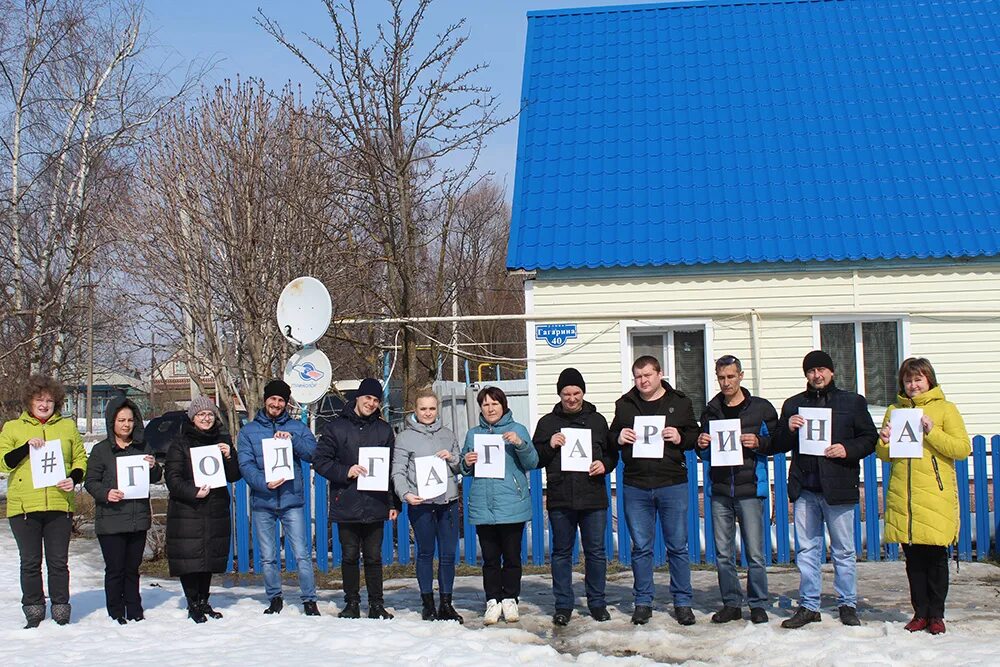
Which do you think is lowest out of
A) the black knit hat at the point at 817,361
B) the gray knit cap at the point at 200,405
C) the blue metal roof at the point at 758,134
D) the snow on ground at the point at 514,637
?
the snow on ground at the point at 514,637

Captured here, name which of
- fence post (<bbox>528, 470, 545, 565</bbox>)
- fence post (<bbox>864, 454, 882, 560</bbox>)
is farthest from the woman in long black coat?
fence post (<bbox>864, 454, 882, 560</bbox>)

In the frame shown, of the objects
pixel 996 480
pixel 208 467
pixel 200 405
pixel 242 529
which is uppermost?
pixel 200 405

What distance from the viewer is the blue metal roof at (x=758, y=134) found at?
1312cm

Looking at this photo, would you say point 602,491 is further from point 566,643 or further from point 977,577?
point 977,577

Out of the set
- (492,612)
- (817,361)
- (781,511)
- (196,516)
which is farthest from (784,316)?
(196,516)

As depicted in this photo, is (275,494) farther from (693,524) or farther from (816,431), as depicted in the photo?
(693,524)

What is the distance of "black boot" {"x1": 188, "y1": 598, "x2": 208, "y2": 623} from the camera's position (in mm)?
8023

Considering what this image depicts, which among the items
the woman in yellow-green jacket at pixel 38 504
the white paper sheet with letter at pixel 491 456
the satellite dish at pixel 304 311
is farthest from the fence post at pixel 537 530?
the woman in yellow-green jacket at pixel 38 504

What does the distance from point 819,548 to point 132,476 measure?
200 inches

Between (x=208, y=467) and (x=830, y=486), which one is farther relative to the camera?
(x=208, y=467)

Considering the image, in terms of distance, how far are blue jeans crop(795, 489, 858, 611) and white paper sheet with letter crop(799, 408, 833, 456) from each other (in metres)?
0.36

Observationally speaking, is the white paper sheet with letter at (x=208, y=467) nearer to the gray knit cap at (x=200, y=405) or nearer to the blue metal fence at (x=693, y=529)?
the gray knit cap at (x=200, y=405)

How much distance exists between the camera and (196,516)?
26.1ft

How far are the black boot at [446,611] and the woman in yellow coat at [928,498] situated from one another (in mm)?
3158
